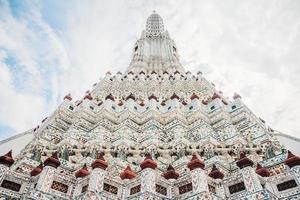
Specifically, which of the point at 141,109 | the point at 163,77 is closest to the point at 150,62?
the point at 163,77

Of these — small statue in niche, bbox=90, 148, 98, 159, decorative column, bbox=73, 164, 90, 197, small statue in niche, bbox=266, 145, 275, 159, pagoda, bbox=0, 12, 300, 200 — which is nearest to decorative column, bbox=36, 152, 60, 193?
pagoda, bbox=0, 12, 300, 200

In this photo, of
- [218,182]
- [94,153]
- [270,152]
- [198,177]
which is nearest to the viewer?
[198,177]

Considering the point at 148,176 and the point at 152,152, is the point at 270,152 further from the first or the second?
the point at 148,176

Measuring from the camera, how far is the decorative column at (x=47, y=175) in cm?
883

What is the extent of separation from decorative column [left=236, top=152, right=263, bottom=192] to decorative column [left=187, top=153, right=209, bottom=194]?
1.34m

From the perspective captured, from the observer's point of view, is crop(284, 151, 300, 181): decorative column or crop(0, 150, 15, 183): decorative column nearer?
crop(284, 151, 300, 181): decorative column

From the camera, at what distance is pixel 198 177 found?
9.03 meters

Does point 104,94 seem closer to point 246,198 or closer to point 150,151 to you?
point 150,151

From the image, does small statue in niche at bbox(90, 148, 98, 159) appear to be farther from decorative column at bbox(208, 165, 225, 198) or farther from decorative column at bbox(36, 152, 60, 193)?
decorative column at bbox(208, 165, 225, 198)

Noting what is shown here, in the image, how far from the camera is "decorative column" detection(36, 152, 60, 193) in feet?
29.0

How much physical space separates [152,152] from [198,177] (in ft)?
15.7

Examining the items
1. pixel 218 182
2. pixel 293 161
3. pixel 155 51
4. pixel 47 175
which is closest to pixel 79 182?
pixel 47 175

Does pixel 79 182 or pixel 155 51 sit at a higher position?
pixel 155 51

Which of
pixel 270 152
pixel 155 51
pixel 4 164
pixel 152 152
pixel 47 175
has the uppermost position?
pixel 155 51
